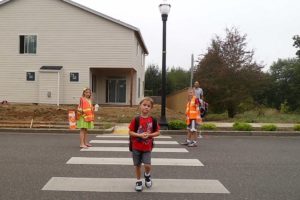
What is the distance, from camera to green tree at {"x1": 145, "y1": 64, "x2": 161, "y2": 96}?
58594mm

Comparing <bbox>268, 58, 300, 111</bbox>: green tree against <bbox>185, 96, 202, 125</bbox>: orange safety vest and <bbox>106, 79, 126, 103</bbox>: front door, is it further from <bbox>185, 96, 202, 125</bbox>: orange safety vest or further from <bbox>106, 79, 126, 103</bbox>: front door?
<bbox>185, 96, 202, 125</bbox>: orange safety vest

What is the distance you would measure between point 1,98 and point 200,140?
19527 mm

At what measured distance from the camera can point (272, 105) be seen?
58781 millimetres

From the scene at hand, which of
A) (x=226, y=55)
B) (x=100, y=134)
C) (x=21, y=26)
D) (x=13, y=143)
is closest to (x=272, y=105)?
(x=226, y=55)

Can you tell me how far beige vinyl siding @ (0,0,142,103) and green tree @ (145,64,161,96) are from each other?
93.3ft

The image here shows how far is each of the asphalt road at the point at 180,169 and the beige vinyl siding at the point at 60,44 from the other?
16037 millimetres

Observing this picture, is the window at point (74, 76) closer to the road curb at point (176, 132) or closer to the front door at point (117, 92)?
the front door at point (117, 92)

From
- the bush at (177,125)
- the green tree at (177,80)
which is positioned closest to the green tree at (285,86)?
the green tree at (177,80)

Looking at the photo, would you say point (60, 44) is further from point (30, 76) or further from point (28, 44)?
point (30, 76)

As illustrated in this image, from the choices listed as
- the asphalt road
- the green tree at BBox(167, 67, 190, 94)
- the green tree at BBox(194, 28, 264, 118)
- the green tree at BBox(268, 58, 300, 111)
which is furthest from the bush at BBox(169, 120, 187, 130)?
the green tree at BBox(167, 67, 190, 94)

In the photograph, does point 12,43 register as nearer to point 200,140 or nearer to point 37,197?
point 200,140

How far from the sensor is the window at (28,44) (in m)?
29.0

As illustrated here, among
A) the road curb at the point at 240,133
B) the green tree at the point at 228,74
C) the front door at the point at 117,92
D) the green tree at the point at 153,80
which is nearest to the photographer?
the road curb at the point at 240,133

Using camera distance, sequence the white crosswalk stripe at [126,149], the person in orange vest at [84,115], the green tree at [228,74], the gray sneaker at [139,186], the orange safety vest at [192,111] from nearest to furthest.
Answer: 1. the gray sneaker at [139,186]
2. the white crosswalk stripe at [126,149]
3. the person in orange vest at [84,115]
4. the orange safety vest at [192,111]
5. the green tree at [228,74]
